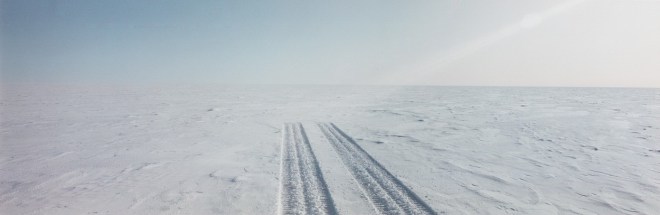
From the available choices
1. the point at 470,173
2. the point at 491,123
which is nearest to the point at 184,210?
the point at 470,173

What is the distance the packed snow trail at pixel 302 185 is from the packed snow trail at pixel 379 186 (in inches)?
25.0

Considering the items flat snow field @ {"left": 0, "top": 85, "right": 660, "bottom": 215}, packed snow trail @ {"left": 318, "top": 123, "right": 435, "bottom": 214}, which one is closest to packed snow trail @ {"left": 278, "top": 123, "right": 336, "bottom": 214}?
flat snow field @ {"left": 0, "top": 85, "right": 660, "bottom": 215}

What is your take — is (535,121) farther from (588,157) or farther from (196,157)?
(196,157)

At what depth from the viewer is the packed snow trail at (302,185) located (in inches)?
165

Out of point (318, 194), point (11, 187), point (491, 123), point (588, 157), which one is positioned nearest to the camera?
point (318, 194)

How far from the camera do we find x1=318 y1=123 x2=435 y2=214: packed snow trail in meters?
4.22

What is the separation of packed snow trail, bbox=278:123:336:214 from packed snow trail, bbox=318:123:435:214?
0.64 metres

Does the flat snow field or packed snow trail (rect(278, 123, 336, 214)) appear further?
the flat snow field

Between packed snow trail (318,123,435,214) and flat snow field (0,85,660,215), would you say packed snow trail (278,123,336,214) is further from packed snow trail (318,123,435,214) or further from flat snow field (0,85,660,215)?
packed snow trail (318,123,435,214)

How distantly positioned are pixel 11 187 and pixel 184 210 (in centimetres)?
314

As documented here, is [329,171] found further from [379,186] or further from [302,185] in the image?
[379,186]

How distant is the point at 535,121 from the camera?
1312cm

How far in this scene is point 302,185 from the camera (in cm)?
504

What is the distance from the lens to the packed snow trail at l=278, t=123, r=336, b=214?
4180 millimetres
